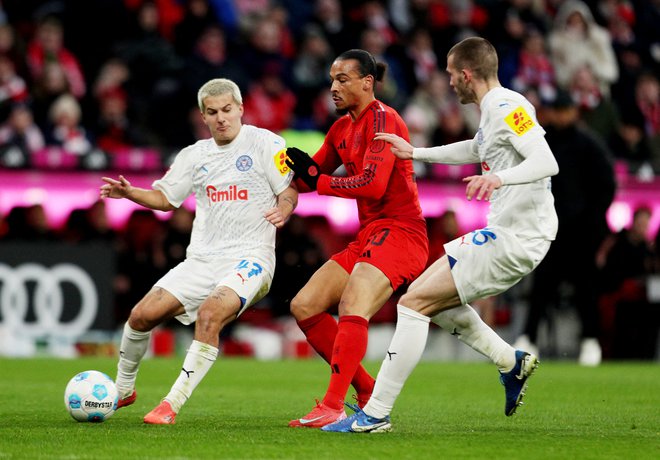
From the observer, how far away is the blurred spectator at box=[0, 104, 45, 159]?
1409cm

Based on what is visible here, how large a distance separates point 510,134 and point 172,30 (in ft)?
37.0

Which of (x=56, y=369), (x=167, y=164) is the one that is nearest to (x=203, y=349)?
(x=56, y=369)

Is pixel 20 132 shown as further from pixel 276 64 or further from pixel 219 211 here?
pixel 219 211

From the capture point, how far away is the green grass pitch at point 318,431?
229 inches

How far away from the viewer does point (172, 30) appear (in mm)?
17266

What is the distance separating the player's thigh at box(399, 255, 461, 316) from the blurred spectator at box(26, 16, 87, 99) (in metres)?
9.45

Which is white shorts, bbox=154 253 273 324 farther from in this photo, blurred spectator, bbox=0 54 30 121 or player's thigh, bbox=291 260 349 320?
blurred spectator, bbox=0 54 30 121

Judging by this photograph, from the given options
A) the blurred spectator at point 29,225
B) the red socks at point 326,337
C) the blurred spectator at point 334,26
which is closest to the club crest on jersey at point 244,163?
the red socks at point 326,337

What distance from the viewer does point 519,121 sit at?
6.66 m

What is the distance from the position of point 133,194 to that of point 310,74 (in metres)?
10.3

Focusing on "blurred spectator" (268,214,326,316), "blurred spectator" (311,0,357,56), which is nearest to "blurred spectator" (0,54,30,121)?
"blurred spectator" (268,214,326,316)

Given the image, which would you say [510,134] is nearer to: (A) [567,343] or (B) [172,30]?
(A) [567,343]

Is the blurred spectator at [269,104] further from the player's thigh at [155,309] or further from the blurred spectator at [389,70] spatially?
the player's thigh at [155,309]

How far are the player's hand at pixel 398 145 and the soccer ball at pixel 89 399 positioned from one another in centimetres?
213
